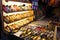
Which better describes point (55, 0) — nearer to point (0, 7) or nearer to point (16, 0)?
point (16, 0)

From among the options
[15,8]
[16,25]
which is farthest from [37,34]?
[15,8]

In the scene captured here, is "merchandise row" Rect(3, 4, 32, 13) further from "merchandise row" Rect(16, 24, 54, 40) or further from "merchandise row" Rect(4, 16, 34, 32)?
"merchandise row" Rect(16, 24, 54, 40)

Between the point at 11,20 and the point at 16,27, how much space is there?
0.93 feet

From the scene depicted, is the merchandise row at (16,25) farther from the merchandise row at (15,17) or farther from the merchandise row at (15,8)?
the merchandise row at (15,8)

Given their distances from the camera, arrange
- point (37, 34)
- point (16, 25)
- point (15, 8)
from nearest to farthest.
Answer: point (37, 34)
point (15, 8)
point (16, 25)

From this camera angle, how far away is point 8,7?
2.81m

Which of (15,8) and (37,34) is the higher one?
(15,8)

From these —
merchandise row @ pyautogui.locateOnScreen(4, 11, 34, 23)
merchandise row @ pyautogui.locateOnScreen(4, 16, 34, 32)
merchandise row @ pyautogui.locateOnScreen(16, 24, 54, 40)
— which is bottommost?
merchandise row @ pyautogui.locateOnScreen(16, 24, 54, 40)

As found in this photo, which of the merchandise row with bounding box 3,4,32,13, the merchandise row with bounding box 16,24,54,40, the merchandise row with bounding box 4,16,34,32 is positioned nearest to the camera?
the merchandise row with bounding box 16,24,54,40

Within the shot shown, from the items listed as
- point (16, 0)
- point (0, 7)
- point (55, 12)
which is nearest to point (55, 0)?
point (55, 12)

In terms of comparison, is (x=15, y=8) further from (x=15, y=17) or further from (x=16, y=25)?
(x=16, y=25)

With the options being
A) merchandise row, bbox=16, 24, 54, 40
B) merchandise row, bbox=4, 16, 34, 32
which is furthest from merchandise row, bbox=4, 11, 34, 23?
merchandise row, bbox=16, 24, 54, 40

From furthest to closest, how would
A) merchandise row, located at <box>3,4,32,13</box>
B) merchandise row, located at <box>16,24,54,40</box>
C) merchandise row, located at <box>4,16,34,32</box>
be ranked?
merchandise row, located at <box>4,16,34,32</box>
merchandise row, located at <box>3,4,32,13</box>
merchandise row, located at <box>16,24,54,40</box>

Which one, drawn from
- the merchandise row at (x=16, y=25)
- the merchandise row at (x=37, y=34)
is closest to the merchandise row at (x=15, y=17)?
the merchandise row at (x=16, y=25)
